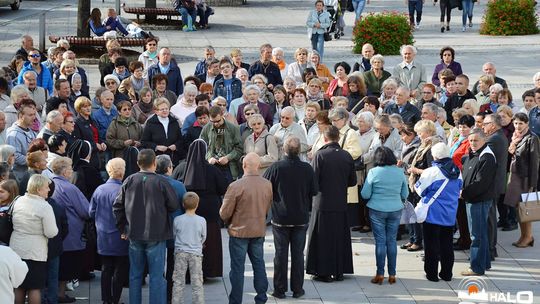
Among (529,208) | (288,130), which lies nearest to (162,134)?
(288,130)

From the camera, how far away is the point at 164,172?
11.9 m

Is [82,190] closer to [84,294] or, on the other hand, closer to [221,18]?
[84,294]

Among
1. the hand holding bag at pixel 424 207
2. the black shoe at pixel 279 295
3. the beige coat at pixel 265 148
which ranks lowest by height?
the black shoe at pixel 279 295

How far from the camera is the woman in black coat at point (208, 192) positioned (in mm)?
12523

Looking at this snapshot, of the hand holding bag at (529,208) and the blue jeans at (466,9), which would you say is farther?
the blue jeans at (466,9)

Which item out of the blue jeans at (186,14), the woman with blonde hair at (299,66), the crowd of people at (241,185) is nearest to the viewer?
the crowd of people at (241,185)

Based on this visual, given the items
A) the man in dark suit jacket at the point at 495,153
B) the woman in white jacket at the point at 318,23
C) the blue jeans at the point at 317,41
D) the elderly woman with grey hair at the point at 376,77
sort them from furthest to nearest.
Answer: the blue jeans at the point at 317,41, the woman in white jacket at the point at 318,23, the elderly woman with grey hair at the point at 376,77, the man in dark suit jacket at the point at 495,153

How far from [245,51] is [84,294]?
17575mm

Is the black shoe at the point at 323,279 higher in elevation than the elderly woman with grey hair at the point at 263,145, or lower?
lower

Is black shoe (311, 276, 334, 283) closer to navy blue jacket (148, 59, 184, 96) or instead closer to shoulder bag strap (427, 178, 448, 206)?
shoulder bag strap (427, 178, 448, 206)

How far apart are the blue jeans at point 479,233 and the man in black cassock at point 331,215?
144cm

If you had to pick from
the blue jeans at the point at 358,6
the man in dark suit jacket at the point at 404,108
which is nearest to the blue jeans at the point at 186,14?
the blue jeans at the point at 358,6

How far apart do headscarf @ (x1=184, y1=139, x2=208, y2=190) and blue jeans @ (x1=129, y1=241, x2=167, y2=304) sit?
1051 mm

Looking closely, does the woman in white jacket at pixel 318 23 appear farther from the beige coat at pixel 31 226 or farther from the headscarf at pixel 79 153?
the beige coat at pixel 31 226
